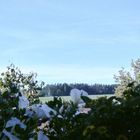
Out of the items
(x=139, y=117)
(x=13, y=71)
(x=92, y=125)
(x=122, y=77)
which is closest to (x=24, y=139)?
(x=92, y=125)

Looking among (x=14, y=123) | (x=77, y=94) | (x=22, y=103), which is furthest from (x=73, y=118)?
(x=22, y=103)

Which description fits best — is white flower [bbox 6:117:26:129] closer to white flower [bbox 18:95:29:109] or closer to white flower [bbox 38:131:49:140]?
white flower [bbox 38:131:49:140]

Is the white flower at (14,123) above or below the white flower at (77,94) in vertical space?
below

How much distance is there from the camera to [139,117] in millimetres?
2490

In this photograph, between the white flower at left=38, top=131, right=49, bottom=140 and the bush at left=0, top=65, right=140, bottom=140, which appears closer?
the bush at left=0, top=65, right=140, bottom=140

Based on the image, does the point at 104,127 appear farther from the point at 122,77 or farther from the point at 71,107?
the point at 122,77

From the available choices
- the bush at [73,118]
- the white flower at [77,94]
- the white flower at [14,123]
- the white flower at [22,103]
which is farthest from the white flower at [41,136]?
the white flower at [22,103]

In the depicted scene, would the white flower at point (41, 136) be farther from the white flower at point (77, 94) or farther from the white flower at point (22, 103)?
the white flower at point (22, 103)

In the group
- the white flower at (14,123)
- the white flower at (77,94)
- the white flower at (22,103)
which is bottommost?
the white flower at (14,123)

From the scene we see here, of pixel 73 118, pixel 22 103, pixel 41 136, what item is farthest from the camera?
pixel 22 103

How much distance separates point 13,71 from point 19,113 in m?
24.9

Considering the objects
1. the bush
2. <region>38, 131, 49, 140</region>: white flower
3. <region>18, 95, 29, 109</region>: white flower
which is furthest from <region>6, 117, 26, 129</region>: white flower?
<region>18, 95, 29, 109</region>: white flower

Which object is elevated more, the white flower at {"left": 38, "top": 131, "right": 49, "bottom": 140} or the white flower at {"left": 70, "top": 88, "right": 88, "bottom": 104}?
the white flower at {"left": 70, "top": 88, "right": 88, "bottom": 104}

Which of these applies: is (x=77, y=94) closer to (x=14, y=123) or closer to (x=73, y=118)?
(x=73, y=118)
